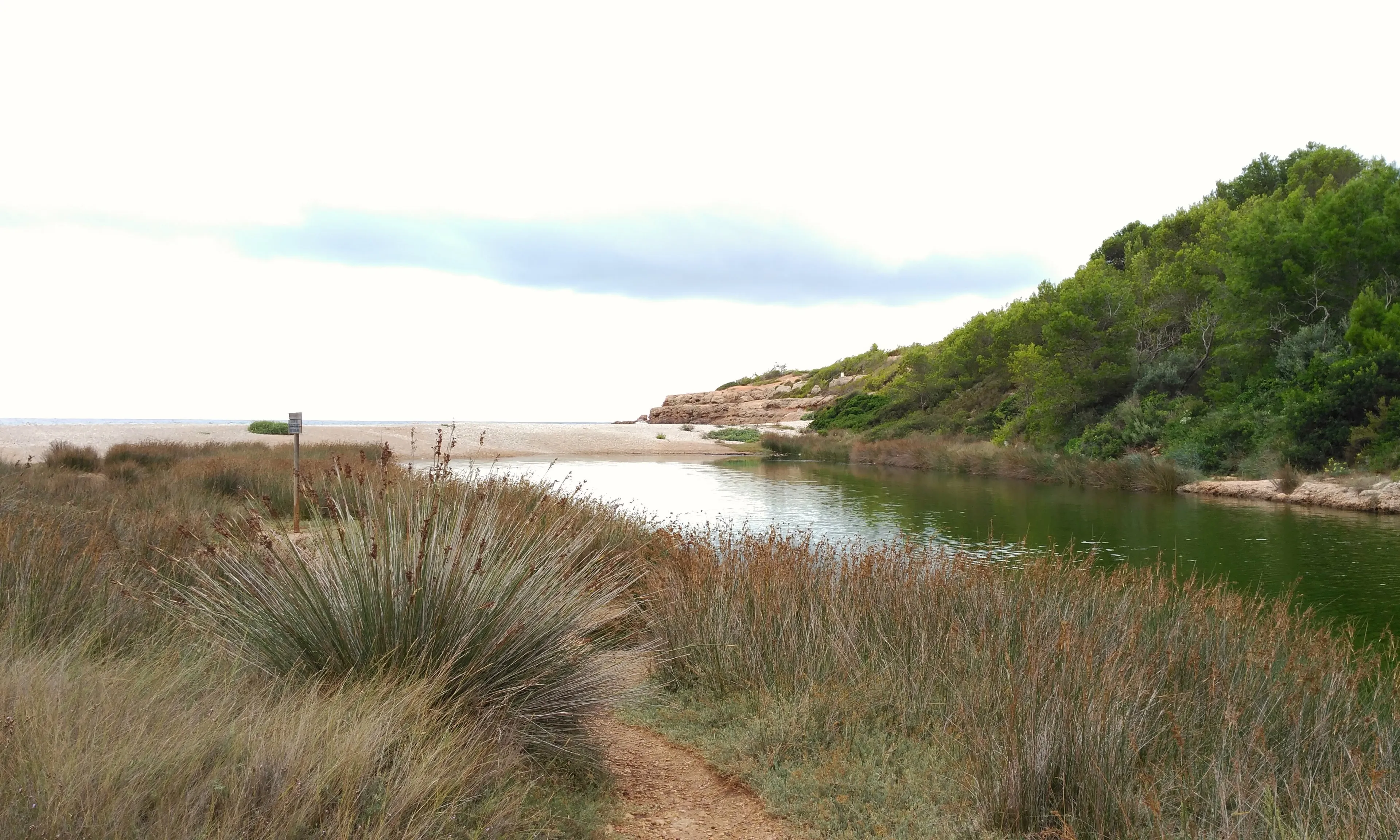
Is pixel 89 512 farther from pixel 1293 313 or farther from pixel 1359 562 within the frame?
pixel 1293 313

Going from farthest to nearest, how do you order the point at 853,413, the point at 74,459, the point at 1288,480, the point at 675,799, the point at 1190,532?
the point at 853,413, the point at 1288,480, the point at 74,459, the point at 1190,532, the point at 675,799

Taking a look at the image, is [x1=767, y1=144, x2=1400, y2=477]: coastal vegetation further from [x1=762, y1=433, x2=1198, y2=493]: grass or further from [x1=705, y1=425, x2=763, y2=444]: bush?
[x1=705, y1=425, x2=763, y2=444]: bush

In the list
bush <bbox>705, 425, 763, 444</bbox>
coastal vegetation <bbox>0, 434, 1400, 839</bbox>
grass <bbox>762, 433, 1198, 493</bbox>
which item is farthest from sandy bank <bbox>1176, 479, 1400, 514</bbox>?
bush <bbox>705, 425, 763, 444</bbox>

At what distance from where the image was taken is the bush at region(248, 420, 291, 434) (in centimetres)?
3894

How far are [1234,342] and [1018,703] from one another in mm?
27706

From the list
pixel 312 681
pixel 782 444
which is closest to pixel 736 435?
pixel 782 444

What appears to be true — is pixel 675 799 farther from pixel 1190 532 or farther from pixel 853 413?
pixel 853 413

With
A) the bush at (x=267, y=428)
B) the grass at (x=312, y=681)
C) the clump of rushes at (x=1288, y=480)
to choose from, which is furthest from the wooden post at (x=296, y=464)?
the bush at (x=267, y=428)

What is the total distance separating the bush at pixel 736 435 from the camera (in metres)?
50.7

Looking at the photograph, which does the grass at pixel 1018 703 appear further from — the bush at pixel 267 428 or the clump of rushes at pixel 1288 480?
the bush at pixel 267 428

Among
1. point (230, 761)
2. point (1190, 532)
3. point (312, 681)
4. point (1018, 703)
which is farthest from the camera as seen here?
point (1190, 532)

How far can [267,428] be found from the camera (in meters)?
39.6

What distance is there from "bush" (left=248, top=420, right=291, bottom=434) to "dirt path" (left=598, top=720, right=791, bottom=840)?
3927 centimetres

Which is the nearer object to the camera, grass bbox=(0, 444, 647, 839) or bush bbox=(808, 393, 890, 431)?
grass bbox=(0, 444, 647, 839)
